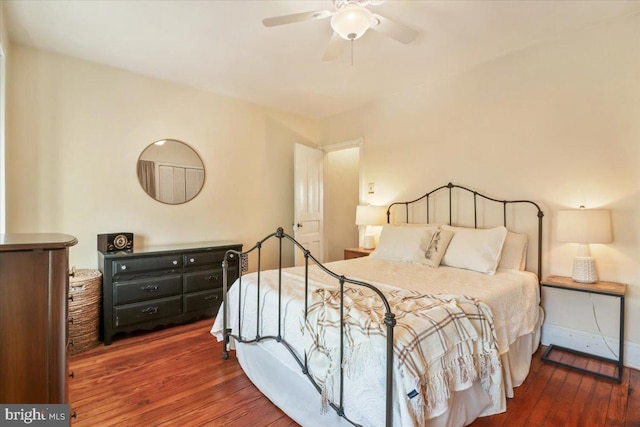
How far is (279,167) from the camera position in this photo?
15.0 feet

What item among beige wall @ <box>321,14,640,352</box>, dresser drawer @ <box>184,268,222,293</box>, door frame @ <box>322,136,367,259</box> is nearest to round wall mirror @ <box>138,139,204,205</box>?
dresser drawer @ <box>184,268,222,293</box>

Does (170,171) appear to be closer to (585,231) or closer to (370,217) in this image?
(370,217)

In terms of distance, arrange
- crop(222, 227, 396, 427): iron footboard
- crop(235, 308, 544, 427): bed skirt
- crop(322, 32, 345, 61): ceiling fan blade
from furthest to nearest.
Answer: crop(322, 32, 345, 61): ceiling fan blade, crop(235, 308, 544, 427): bed skirt, crop(222, 227, 396, 427): iron footboard

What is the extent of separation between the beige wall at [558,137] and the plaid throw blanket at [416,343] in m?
1.54

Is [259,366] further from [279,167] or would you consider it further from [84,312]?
[279,167]

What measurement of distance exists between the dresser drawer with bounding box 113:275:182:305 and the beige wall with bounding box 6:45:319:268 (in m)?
0.55

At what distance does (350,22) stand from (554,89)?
2.04 metres

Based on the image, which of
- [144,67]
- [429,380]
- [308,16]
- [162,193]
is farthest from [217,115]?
[429,380]

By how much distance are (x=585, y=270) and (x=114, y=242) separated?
4.14 m

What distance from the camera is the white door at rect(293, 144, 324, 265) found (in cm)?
445

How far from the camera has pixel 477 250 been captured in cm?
266

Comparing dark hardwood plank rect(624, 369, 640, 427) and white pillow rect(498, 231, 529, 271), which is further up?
white pillow rect(498, 231, 529, 271)

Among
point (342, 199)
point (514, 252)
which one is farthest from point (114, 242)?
point (514, 252)

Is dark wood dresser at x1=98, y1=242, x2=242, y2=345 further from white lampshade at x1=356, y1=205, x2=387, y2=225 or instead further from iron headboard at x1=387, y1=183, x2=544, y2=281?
iron headboard at x1=387, y1=183, x2=544, y2=281
